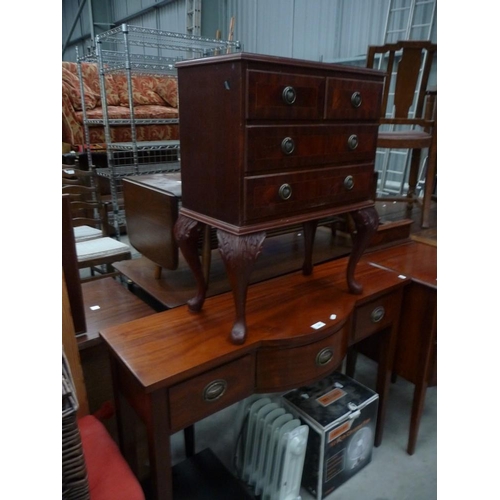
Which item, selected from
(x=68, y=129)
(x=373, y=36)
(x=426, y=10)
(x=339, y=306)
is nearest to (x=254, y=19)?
(x=373, y=36)

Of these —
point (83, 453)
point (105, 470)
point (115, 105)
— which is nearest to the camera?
point (83, 453)

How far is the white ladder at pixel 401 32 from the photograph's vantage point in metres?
3.44

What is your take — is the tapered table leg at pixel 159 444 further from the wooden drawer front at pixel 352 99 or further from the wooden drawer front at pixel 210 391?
the wooden drawer front at pixel 352 99

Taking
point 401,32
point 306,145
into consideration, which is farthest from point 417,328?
point 401,32

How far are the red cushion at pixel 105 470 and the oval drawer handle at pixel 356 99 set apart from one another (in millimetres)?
1059

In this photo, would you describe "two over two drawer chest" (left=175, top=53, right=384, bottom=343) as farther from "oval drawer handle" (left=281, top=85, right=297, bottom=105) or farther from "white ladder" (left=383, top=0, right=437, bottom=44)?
"white ladder" (left=383, top=0, right=437, bottom=44)

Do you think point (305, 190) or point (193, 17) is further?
point (193, 17)

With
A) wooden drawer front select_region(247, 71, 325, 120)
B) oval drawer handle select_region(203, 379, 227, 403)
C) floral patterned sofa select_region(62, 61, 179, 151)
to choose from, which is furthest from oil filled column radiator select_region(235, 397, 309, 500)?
floral patterned sofa select_region(62, 61, 179, 151)

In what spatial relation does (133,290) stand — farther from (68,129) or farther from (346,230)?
(68,129)

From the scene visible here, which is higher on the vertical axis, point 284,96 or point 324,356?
point 284,96

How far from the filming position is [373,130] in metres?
1.21

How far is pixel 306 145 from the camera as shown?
3.43 ft

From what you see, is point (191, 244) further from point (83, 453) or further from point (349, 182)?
point (83, 453)

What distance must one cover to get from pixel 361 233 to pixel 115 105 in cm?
398
